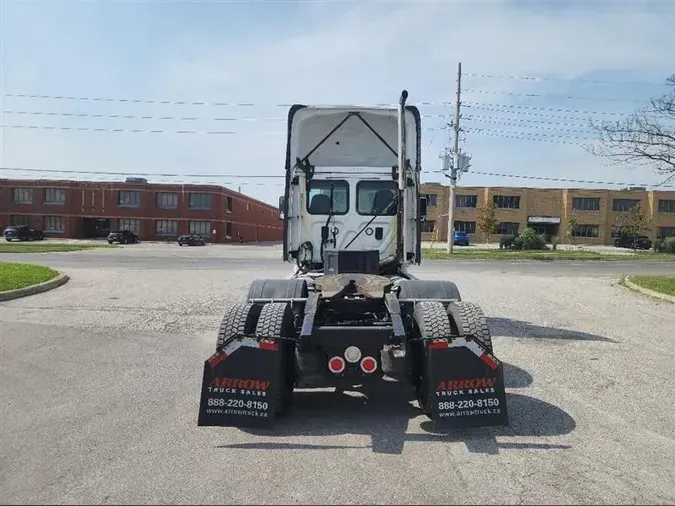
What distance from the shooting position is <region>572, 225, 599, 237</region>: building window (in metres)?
84.1

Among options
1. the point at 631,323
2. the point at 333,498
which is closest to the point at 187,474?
the point at 333,498

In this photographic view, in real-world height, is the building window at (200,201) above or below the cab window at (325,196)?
above

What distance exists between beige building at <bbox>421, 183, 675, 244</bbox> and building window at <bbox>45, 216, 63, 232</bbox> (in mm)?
48326

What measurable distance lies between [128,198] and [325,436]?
244ft

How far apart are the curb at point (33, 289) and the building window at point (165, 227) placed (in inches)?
2255

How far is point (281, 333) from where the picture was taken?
5.12 meters

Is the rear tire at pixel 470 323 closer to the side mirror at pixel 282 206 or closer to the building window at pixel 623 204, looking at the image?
the side mirror at pixel 282 206

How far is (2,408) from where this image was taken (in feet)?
18.2

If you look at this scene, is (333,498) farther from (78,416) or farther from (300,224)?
(300,224)

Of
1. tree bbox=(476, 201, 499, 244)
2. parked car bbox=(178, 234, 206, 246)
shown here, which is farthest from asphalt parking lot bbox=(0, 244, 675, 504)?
tree bbox=(476, 201, 499, 244)

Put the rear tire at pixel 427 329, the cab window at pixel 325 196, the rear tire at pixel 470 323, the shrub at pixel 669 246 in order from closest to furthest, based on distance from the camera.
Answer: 1. the rear tire at pixel 427 329
2. the rear tire at pixel 470 323
3. the cab window at pixel 325 196
4. the shrub at pixel 669 246

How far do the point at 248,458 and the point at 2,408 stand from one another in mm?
2730

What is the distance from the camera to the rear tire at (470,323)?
16.9 ft

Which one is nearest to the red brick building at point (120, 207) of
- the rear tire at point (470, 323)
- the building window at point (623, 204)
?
the building window at point (623, 204)
